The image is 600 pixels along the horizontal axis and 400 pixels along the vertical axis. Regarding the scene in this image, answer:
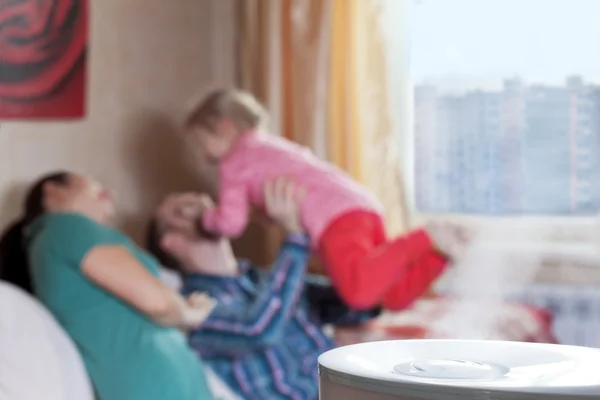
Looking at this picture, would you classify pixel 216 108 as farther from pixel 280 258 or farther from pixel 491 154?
pixel 491 154

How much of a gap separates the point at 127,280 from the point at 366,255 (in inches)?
25.4

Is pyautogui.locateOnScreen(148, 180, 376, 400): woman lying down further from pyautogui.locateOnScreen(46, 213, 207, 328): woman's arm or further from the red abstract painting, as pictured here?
the red abstract painting

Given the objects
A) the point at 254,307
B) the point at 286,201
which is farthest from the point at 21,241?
the point at 286,201

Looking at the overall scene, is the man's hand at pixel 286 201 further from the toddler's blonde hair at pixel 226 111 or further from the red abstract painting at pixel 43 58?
the red abstract painting at pixel 43 58

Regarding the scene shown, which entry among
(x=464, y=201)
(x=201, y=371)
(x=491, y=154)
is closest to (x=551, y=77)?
(x=491, y=154)

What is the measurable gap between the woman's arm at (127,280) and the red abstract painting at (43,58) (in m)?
0.44

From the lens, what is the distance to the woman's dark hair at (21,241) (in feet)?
6.44

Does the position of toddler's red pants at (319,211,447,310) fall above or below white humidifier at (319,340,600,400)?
below

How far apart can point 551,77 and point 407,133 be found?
18.2 inches

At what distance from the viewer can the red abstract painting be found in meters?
2.00

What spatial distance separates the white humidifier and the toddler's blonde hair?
1.58m

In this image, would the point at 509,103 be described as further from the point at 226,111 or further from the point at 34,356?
the point at 34,356

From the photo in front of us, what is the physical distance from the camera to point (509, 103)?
2646 mm

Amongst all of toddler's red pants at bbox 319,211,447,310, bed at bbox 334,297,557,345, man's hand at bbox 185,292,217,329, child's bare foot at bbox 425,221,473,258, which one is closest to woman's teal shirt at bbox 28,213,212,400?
man's hand at bbox 185,292,217,329
